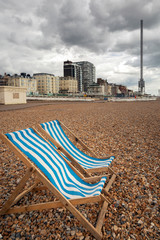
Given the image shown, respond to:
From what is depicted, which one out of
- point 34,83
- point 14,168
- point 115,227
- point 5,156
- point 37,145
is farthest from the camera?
point 34,83

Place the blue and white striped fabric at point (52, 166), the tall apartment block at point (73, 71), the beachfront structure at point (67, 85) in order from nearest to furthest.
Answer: the blue and white striped fabric at point (52, 166)
the beachfront structure at point (67, 85)
the tall apartment block at point (73, 71)

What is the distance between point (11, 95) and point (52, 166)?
22165 mm

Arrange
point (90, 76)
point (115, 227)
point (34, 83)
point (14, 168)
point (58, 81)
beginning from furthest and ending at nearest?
point (90, 76)
point (58, 81)
point (34, 83)
point (14, 168)
point (115, 227)

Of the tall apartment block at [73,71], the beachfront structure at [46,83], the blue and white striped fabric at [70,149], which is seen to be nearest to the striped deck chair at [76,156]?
the blue and white striped fabric at [70,149]

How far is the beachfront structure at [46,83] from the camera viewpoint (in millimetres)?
109562

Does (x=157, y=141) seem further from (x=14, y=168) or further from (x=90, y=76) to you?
(x=90, y=76)

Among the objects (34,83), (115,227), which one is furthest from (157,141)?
(34,83)

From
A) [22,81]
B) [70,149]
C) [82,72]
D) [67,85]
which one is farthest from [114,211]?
[82,72]

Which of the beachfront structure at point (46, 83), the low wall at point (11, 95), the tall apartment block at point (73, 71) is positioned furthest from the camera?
the tall apartment block at point (73, 71)

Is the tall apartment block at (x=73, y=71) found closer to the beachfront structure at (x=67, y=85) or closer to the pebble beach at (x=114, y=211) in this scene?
the beachfront structure at (x=67, y=85)

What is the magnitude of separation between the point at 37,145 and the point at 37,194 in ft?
3.05

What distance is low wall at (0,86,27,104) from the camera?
2150cm

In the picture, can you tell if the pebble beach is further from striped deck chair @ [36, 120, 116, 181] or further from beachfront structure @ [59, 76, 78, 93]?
beachfront structure @ [59, 76, 78, 93]

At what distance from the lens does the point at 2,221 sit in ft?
7.33
